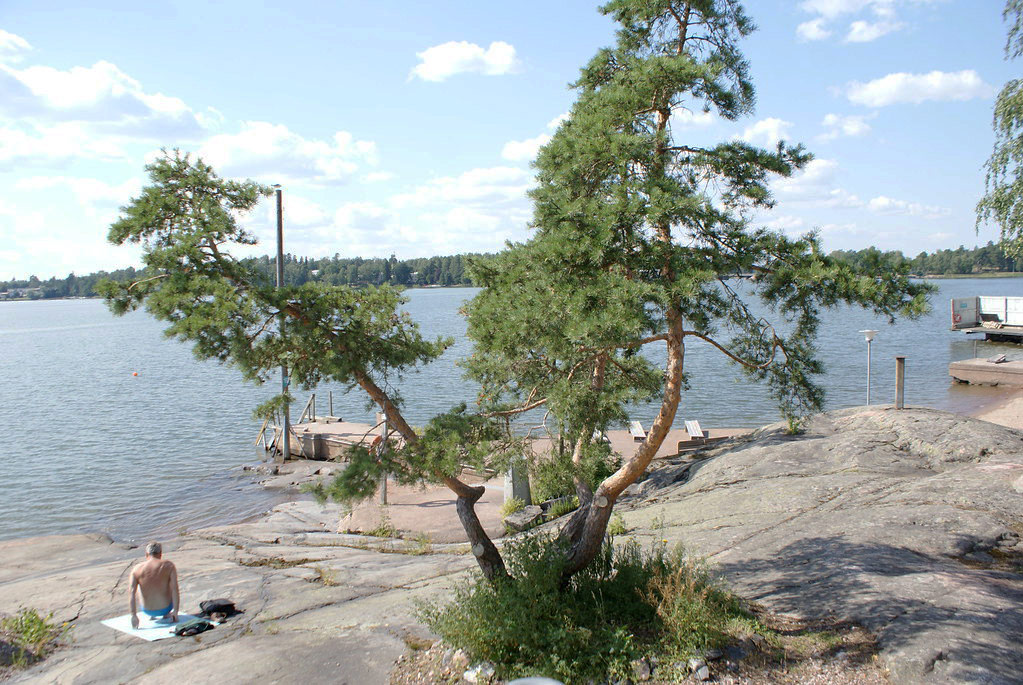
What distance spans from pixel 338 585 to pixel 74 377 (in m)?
47.4

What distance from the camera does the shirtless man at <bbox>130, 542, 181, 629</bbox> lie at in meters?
9.02

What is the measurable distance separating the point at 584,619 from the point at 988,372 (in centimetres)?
3788

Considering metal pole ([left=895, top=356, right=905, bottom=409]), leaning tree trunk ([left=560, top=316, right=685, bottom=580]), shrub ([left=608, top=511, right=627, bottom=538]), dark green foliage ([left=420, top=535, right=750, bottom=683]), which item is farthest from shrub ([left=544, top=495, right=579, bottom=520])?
metal pole ([left=895, top=356, right=905, bottom=409])

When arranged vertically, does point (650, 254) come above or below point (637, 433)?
above

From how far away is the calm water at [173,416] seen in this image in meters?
20.8

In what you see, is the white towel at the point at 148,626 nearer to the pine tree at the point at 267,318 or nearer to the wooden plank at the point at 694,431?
the pine tree at the point at 267,318

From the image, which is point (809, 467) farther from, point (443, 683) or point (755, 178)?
point (443, 683)

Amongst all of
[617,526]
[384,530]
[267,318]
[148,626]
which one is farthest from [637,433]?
[267,318]

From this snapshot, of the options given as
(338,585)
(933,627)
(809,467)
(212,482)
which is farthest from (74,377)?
(933,627)

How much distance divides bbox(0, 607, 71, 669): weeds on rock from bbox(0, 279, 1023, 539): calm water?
9006mm

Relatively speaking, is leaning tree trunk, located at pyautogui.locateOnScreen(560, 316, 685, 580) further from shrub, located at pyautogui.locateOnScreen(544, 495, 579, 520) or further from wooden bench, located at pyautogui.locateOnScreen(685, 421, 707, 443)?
wooden bench, located at pyautogui.locateOnScreen(685, 421, 707, 443)

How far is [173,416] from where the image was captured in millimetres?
34188

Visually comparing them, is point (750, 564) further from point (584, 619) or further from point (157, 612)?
point (157, 612)

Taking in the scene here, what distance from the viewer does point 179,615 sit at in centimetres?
936
